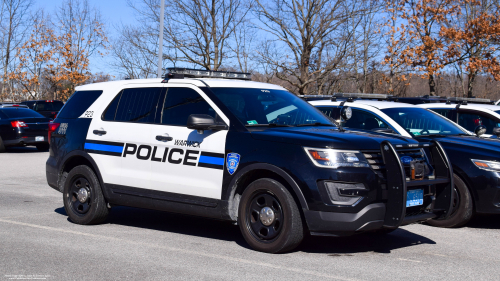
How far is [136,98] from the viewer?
710cm

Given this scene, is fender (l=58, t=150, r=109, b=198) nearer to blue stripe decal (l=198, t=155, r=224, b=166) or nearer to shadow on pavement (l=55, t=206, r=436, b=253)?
shadow on pavement (l=55, t=206, r=436, b=253)

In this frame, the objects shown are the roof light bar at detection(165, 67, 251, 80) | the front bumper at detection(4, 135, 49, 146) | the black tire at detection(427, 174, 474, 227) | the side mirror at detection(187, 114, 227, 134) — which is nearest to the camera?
the side mirror at detection(187, 114, 227, 134)

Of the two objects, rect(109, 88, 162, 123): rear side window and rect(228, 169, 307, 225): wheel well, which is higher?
rect(109, 88, 162, 123): rear side window

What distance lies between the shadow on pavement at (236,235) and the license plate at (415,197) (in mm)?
658

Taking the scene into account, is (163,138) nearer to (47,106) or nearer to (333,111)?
(333,111)

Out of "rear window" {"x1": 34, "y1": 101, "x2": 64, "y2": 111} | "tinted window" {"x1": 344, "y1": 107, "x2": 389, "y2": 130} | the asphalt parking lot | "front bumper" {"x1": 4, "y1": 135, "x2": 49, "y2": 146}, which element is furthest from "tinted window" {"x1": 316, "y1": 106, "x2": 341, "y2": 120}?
"rear window" {"x1": 34, "y1": 101, "x2": 64, "y2": 111}

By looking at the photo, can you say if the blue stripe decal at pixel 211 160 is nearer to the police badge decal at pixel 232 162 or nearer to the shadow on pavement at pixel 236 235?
the police badge decal at pixel 232 162

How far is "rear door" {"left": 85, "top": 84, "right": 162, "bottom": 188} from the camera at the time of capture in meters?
6.75

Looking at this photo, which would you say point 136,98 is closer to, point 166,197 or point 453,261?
point 166,197

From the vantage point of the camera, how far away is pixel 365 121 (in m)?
8.95

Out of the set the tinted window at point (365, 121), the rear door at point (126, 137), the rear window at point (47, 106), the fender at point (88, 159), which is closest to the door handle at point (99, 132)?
the rear door at point (126, 137)

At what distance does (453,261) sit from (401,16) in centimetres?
2781

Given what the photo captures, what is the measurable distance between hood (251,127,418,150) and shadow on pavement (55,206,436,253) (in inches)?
47.8

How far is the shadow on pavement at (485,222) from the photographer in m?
7.93
